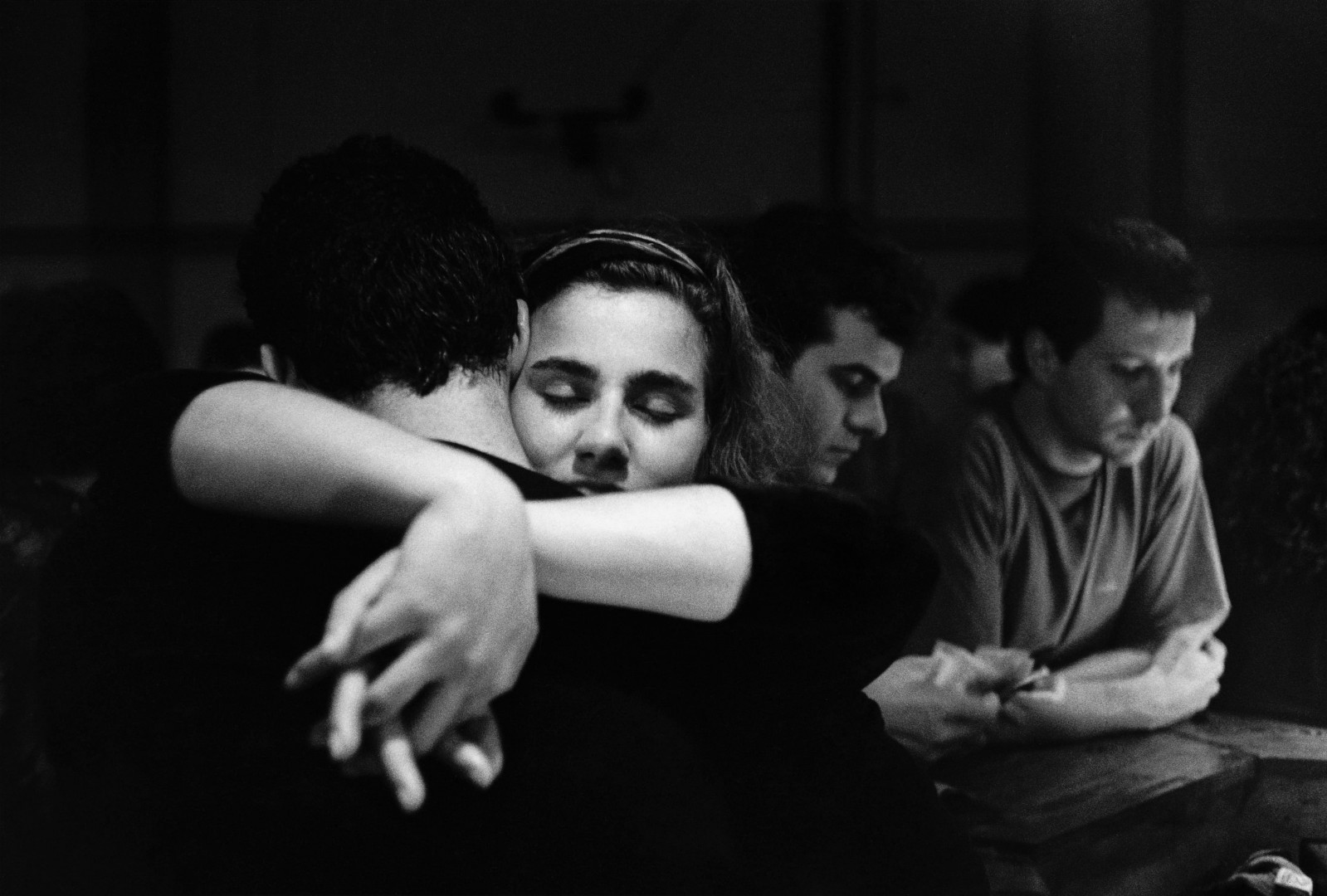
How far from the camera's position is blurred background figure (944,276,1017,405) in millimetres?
1896

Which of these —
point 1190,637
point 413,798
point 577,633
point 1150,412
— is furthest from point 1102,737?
point 413,798

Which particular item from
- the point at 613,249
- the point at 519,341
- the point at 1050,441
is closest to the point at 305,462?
the point at 519,341

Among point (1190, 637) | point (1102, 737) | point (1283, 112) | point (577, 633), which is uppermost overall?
point (1283, 112)

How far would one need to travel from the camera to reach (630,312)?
4.51 feet

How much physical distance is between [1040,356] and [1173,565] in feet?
1.32

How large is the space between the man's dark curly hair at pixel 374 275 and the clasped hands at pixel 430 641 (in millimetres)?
263

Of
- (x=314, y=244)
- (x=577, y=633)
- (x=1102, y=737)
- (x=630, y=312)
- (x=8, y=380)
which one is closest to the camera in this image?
(x=577, y=633)

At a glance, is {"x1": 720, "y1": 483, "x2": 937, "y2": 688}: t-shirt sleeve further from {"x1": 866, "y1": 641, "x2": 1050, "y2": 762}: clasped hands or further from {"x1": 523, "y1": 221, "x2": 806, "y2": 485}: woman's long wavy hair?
{"x1": 866, "y1": 641, "x2": 1050, "y2": 762}: clasped hands

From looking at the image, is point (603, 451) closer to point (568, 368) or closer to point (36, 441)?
point (568, 368)

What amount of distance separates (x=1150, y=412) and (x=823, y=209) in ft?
1.99

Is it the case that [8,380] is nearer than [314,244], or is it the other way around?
[314,244]

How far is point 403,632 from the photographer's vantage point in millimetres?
876

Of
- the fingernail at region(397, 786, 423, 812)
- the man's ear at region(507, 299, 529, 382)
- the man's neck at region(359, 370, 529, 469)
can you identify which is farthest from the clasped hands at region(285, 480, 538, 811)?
the man's ear at region(507, 299, 529, 382)

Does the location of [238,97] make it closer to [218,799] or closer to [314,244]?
[314,244]
